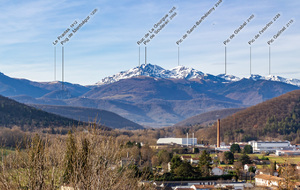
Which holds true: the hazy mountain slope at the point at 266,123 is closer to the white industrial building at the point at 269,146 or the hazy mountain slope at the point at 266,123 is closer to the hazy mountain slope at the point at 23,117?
the white industrial building at the point at 269,146

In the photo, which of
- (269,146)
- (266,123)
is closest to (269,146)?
(269,146)

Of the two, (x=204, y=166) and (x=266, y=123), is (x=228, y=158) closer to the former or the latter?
(x=204, y=166)

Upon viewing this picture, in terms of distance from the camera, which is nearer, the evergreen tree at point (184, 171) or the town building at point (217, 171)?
the evergreen tree at point (184, 171)

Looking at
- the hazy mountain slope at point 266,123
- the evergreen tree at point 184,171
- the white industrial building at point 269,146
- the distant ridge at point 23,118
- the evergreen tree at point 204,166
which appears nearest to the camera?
the evergreen tree at point 184,171

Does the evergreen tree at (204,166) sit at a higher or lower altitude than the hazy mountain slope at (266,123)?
lower

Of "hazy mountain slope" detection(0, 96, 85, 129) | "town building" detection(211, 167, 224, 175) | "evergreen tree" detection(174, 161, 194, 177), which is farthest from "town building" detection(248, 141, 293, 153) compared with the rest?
"evergreen tree" detection(174, 161, 194, 177)

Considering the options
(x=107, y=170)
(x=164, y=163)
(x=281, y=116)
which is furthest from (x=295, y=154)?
(x=107, y=170)

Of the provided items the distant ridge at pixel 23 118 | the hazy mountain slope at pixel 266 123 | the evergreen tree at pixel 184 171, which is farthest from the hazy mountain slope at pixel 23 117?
the evergreen tree at pixel 184 171

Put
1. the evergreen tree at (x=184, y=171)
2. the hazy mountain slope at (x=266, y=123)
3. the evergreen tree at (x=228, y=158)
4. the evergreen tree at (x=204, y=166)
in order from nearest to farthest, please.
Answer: the evergreen tree at (x=184, y=171) → the evergreen tree at (x=204, y=166) → the evergreen tree at (x=228, y=158) → the hazy mountain slope at (x=266, y=123)

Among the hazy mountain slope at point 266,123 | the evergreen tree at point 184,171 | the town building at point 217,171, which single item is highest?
the hazy mountain slope at point 266,123
